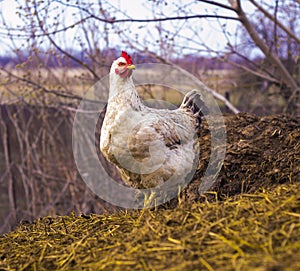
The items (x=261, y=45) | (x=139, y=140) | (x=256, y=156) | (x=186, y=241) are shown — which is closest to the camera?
(x=186, y=241)

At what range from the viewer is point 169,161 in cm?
224

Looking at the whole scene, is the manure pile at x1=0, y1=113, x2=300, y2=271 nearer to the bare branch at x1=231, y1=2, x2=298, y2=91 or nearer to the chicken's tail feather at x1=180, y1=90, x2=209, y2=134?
the chicken's tail feather at x1=180, y1=90, x2=209, y2=134

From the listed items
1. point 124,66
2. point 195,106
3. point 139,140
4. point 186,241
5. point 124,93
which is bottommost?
point 186,241

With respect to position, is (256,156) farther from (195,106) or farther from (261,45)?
(261,45)

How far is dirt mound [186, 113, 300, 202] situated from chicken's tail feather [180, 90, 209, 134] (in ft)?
0.40

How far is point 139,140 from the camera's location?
2156 millimetres

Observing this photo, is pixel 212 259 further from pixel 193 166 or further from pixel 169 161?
pixel 193 166

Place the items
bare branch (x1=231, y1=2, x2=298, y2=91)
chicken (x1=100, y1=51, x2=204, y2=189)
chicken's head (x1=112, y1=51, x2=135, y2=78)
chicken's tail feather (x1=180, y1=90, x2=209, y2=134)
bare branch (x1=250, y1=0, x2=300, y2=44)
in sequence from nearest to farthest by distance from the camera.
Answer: chicken (x1=100, y1=51, x2=204, y2=189)
chicken's head (x1=112, y1=51, x2=135, y2=78)
chicken's tail feather (x1=180, y1=90, x2=209, y2=134)
bare branch (x1=231, y1=2, x2=298, y2=91)
bare branch (x1=250, y1=0, x2=300, y2=44)

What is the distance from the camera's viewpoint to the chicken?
2.18 meters

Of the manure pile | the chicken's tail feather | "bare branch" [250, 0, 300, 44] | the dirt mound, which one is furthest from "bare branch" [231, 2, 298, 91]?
the manure pile

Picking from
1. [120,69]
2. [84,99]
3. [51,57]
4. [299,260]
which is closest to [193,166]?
[120,69]

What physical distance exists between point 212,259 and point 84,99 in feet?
11.1

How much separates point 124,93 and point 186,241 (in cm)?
122

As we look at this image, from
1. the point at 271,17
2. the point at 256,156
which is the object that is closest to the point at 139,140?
the point at 256,156
